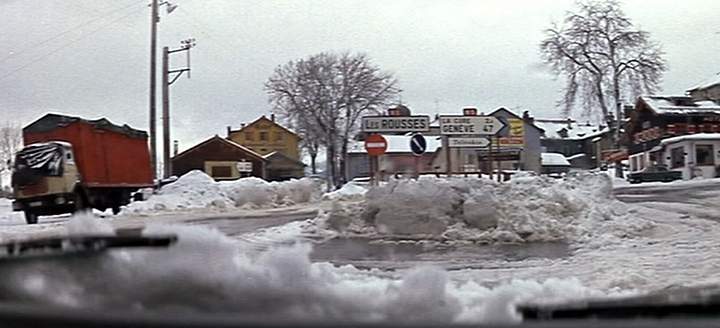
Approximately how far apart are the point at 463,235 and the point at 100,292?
12.3m

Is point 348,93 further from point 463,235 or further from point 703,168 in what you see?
point 463,235

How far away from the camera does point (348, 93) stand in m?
68.1

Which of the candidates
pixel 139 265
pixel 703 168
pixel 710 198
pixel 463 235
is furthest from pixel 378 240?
pixel 703 168

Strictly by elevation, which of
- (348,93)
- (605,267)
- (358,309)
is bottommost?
(605,267)

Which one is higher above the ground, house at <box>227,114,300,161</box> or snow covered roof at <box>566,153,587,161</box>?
house at <box>227,114,300,161</box>

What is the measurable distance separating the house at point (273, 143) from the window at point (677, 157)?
4139 centimetres

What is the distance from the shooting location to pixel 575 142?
352 ft

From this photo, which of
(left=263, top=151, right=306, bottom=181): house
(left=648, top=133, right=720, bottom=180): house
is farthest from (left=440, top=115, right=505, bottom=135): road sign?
(left=263, top=151, right=306, bottom=181): house

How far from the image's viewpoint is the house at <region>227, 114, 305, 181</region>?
90188 millimetres

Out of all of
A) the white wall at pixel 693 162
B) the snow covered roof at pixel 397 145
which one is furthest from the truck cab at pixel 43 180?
the snow covered roof at pixel 397 145

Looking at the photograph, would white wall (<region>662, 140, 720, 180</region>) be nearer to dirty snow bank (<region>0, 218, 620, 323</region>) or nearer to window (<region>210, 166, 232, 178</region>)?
window (<region>210, 166, 232, 178</region>)

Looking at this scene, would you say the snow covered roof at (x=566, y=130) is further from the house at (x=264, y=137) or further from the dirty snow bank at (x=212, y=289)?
the dirty snow bank at (x=212, y=289)

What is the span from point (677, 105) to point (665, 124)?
416 centimetres

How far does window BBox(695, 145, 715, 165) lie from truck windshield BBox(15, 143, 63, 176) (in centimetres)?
4339
